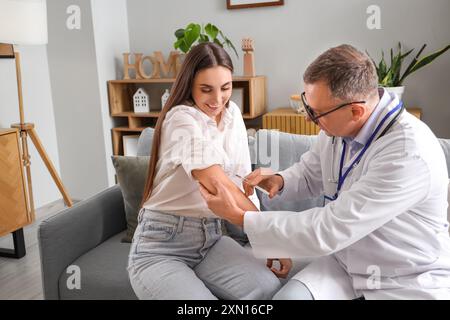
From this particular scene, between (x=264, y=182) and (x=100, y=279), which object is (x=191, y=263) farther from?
(x=100, y=279)

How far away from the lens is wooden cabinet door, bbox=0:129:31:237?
9.21 ft

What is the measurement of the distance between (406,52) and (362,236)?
2.50 meters

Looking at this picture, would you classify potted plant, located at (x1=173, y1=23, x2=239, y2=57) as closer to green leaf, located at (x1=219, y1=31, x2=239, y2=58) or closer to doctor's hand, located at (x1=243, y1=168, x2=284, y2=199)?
green leaf, located at (x1=219, y1=31, x2=239, y2=58)

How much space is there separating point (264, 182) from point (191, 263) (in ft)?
1.26

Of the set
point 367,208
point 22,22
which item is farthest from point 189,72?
point 22,22

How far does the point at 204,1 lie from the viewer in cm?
372

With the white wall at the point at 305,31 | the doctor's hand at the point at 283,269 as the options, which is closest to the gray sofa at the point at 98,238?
the doctor's hand at the point at 283,269

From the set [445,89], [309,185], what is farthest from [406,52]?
[309,185]

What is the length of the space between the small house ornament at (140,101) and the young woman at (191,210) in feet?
7.91

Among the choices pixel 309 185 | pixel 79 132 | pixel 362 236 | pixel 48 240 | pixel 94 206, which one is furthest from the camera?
pixel 79 132

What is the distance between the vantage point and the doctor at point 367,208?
3.75 ft

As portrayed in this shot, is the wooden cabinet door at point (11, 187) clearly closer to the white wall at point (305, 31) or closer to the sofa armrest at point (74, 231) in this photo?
the sofa armrest at point (74, 231)
